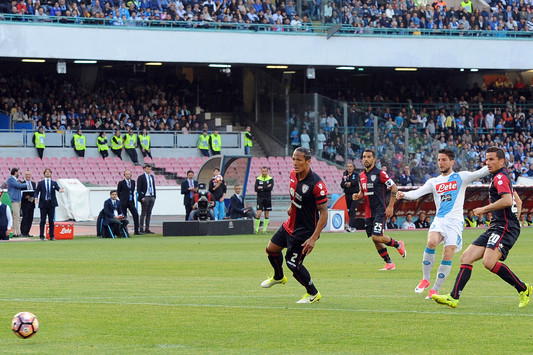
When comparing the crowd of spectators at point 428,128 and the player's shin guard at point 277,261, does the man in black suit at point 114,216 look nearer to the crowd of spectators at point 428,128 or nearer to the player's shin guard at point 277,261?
the crowd of spectators at point 428,128

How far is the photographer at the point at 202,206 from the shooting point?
96.2ft

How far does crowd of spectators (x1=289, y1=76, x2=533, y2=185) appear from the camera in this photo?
135ft

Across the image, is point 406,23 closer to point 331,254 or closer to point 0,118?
point 0,118

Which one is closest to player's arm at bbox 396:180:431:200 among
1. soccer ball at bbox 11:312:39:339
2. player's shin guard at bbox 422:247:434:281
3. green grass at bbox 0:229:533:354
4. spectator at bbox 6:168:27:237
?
player's shin guard at bbox 422:247:434:281

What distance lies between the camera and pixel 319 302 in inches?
467

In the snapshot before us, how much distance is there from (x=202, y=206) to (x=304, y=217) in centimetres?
1788

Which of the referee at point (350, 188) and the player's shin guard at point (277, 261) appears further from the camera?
the referee at point (350, 188)

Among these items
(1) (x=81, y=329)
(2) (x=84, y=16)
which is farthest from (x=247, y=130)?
(1) (x=81, y=329)

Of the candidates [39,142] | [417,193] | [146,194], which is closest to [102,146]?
[39,142]

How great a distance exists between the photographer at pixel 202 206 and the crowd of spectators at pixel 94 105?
45.7 feet

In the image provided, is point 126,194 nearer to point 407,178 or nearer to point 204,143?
point 407,178

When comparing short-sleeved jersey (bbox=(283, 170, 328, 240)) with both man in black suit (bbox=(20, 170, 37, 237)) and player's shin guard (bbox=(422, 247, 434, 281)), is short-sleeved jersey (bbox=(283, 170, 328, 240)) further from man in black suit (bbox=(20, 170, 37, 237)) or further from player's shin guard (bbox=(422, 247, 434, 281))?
man in black suit (bbox=(20, 170, 37, 237))

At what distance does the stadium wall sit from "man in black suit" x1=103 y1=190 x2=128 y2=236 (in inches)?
644

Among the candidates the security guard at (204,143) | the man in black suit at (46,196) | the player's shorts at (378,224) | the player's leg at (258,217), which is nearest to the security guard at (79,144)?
the security guard at (204,143)
